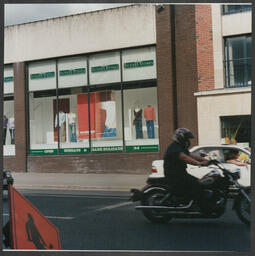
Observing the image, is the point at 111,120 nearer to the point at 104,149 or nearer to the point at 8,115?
the point at 104,149

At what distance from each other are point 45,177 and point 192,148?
1637mm

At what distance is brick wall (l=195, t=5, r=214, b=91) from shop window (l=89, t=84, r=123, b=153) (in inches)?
32.1

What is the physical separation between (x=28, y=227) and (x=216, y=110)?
1740 mm

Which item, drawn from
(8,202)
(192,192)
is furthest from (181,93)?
(8,202)

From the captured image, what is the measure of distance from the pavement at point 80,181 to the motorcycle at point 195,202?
10 cm

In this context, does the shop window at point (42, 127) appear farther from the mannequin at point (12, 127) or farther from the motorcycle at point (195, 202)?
the motorcycle at point (195, 202)

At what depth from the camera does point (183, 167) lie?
2.81m

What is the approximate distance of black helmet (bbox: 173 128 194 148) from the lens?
2.73m

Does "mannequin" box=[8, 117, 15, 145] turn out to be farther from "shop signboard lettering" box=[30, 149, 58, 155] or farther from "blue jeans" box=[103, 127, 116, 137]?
"blue jeans" box=[103, 127, 116, 137]

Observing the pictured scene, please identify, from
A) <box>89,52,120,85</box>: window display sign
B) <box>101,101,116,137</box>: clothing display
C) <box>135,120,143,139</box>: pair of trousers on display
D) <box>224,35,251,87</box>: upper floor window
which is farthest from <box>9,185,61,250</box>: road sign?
<box>224,35,251,87</box>: upper floor window

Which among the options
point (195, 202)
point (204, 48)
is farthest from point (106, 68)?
point (195, 202)

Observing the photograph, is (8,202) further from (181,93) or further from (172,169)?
(181,93)

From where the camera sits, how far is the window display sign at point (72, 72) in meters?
3.51

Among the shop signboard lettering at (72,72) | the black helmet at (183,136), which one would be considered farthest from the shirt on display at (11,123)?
the black helmet at (183,136)
